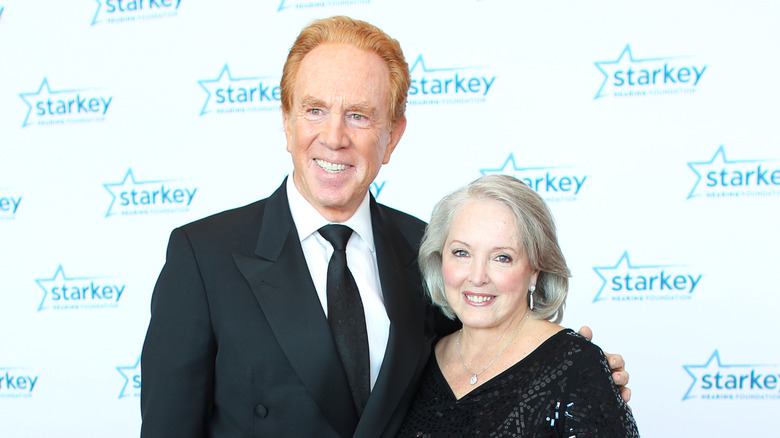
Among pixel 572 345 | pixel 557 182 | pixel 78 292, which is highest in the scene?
pixel 557 182

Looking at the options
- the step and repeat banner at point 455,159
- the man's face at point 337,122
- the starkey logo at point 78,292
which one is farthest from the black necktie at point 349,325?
the starkey logo at point 78,292

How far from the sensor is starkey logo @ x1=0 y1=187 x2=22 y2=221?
3477 mm

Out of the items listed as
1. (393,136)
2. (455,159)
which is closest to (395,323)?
(393,136)

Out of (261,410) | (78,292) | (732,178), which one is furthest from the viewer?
(78,292)

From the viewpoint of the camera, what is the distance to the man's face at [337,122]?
1.54m

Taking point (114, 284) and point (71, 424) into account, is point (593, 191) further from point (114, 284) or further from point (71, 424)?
point (71, 424)

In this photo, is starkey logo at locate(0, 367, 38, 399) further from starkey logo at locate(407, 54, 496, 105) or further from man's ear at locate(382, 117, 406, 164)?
man's ear at locate(382, 117, 406, 164)

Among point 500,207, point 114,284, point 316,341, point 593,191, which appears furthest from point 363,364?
point 114,284

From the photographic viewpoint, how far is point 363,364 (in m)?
1.53

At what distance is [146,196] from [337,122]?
218 cm

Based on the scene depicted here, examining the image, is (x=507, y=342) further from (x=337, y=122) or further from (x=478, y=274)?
(x=337, y=122)

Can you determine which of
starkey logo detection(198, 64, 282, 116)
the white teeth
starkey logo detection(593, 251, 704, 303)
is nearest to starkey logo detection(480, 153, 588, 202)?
starkey logo detection(593, 251, 704, 303)

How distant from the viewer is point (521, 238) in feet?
5.43

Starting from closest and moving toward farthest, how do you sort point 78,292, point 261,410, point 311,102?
1. point 261,410
2. point 311,102
3. point 78,292
